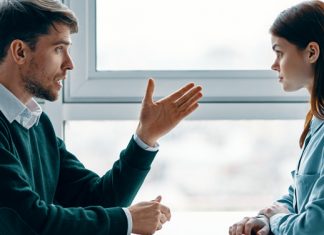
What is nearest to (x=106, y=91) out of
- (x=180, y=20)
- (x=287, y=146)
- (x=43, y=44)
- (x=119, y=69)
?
(x=119, y=69)

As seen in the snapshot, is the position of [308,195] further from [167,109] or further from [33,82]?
[33,82]

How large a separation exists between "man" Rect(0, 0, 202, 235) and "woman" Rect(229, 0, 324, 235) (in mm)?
246

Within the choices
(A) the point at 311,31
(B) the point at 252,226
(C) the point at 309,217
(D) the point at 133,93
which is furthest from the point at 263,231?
(D) the point at 133,93

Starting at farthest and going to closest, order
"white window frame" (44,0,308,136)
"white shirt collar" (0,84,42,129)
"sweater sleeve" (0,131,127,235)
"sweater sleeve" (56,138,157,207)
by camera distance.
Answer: "white window frame" (44,0,308,136) → "sweater sleeve" (56,138,157,207) → "white shirt collar" (0,84,42,129) → "sweater sleeve" (0,131,127,235)

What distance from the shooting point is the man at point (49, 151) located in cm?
138

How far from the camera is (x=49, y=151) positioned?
165cm

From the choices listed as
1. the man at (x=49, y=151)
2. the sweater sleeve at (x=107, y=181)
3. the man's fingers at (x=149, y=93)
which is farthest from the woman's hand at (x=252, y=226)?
the man's fingers at (x=149, y=93)

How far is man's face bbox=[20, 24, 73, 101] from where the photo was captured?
1.53 m

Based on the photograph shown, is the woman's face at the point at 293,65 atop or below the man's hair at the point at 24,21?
below

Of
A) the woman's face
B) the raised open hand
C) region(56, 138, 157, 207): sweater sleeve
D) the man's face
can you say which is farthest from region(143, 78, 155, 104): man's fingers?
the woman's face

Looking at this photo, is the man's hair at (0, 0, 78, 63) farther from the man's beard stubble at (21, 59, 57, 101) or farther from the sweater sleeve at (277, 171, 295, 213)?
the sweater sleeve at (277, 171, 295, 213)

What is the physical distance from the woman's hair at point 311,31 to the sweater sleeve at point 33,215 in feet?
1.88

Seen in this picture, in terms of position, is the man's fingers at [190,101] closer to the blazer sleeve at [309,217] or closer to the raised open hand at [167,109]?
the raised open hand at [167,109]

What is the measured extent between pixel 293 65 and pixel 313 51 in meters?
0.06
